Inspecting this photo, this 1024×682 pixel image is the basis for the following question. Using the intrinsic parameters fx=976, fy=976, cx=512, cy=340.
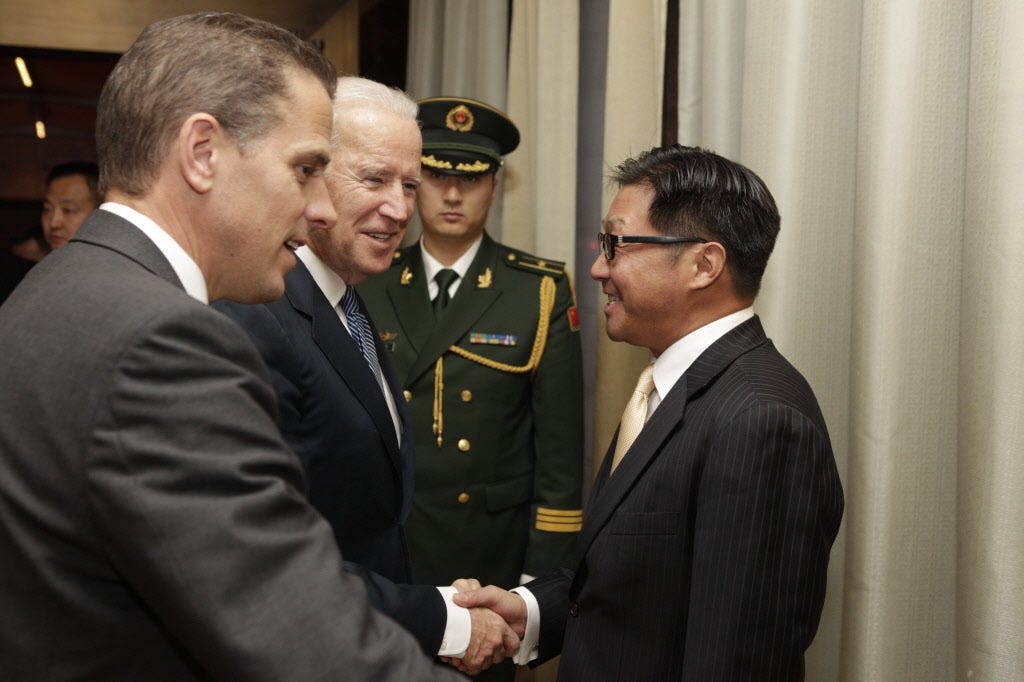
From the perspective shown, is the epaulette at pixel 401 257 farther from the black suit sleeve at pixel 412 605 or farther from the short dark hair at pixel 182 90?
the short dark hair at pixel 182 90

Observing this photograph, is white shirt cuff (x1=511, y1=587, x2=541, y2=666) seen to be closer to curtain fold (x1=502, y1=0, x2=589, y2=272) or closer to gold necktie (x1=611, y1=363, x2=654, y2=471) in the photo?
gold necktie (x1=611, y1=363, x2=654, y2=471)

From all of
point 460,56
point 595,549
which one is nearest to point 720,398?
point 595,549

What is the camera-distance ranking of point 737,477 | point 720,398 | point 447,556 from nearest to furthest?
point 737,477 < point 720,398 < point 447,556

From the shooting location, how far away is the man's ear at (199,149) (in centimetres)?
97

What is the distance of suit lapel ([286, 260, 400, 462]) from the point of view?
1.45m

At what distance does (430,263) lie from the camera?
2713 mm

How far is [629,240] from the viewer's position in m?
1.70

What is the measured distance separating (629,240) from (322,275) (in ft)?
1.73

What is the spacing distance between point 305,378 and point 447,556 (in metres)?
1.30

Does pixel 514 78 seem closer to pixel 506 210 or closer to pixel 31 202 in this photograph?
pixel 506 210

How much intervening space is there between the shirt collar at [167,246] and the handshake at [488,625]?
870 mm

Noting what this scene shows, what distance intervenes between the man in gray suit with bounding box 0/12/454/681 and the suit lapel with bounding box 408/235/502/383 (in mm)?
1645

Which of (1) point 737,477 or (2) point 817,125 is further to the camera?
(2) point 817,125

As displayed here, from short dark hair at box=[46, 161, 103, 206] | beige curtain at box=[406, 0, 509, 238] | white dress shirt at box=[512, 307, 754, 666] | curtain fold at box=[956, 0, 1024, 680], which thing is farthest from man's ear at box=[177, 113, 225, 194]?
short dark hair at box=[46, 161, 103, 206]
